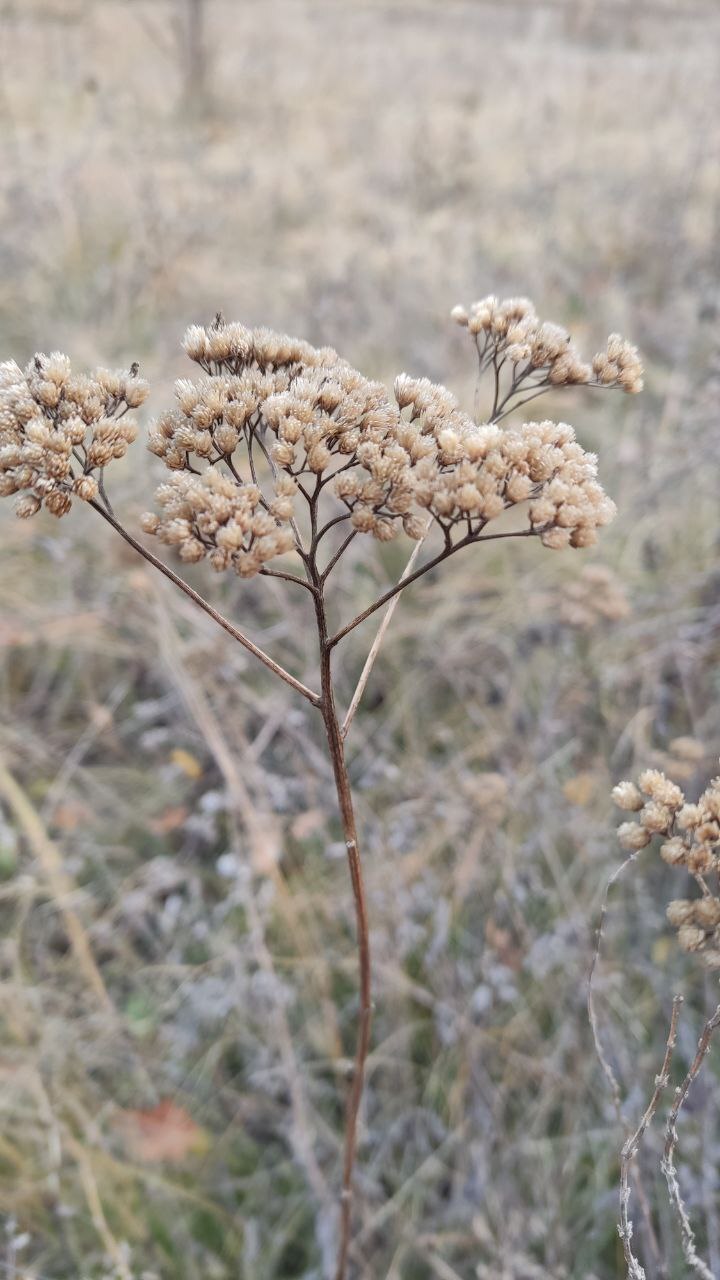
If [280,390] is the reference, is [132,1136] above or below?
below

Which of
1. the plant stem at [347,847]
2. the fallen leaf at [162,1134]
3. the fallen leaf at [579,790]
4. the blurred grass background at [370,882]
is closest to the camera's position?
the plant stem at [347,847]

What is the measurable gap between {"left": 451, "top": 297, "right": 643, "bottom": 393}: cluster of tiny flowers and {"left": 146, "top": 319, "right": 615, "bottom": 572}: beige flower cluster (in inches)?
6.2

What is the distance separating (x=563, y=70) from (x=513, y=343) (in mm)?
14132

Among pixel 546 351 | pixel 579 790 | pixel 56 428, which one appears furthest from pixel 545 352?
pixel 579 790

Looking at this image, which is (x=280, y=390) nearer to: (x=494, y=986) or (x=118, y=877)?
(x=494, y=986)

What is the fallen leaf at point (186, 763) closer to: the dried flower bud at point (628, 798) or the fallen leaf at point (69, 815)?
the fallen leaf at point (69, 815)

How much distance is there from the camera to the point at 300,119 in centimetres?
1068

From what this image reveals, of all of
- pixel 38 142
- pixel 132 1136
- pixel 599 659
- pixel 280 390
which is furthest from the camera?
pixel 38 142

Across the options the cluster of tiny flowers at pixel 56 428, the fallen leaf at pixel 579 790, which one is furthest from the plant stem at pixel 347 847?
the fallen leaf at pixel 579 790

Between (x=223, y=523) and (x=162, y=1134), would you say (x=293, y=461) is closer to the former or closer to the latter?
(x=223, y=523)

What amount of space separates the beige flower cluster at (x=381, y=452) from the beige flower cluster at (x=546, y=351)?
0.16m

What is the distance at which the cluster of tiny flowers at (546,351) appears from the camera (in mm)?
1281

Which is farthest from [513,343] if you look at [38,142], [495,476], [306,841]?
[38,142]

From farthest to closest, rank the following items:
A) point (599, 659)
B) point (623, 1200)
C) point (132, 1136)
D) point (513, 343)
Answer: point (599, 659) → point (132, 1136) → point (513, 343) → point (623, 1200)
